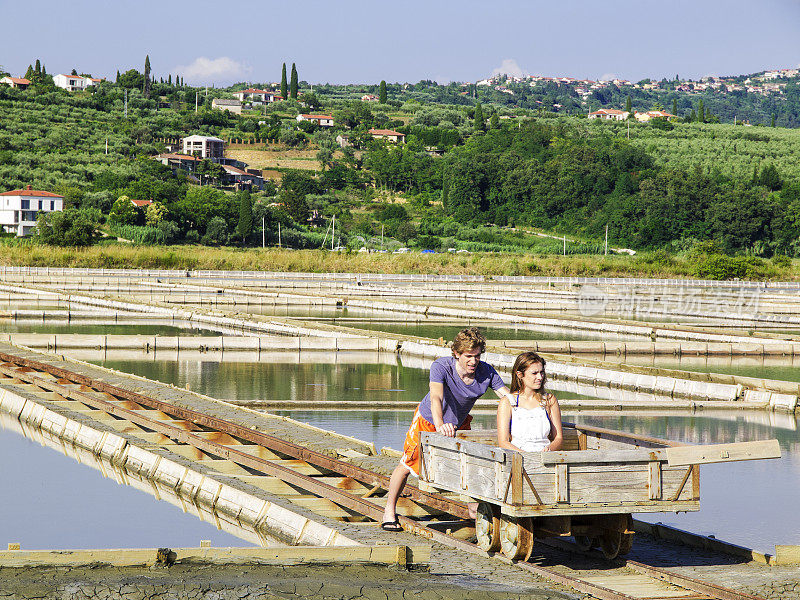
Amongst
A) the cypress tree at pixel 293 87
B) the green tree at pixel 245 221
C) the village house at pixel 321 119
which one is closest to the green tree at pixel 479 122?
the village house at pixel 321 119

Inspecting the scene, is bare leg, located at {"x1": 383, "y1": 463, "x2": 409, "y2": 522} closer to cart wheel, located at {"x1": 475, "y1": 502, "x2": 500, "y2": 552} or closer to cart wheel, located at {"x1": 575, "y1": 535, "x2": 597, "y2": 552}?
cart wheel, located at {"x1": 475, "y1": 502, "x2": 500, "y2": 552}

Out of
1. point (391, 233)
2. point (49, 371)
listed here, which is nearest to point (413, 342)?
point (49, 371)

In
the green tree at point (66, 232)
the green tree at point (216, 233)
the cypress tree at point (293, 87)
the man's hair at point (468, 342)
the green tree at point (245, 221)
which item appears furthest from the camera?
the cypress tree at point (293, 87)

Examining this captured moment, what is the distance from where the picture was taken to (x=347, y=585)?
554cm

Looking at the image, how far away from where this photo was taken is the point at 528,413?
20.3ft

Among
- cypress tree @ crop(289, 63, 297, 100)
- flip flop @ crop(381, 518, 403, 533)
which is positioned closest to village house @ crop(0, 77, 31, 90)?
cypress tree @ crop(289, 63, 297, 100)

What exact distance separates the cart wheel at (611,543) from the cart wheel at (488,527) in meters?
0.64

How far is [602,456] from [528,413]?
0.57 meters

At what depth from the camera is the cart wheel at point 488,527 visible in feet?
20.4

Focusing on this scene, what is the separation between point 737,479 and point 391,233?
236ft

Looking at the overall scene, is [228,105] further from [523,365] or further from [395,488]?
[523,365]

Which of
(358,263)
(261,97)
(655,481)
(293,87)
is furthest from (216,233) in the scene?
(293,87)

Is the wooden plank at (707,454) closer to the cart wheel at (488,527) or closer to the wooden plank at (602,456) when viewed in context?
the wooden plank at (602,456)

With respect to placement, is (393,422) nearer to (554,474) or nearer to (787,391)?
(787,391)
